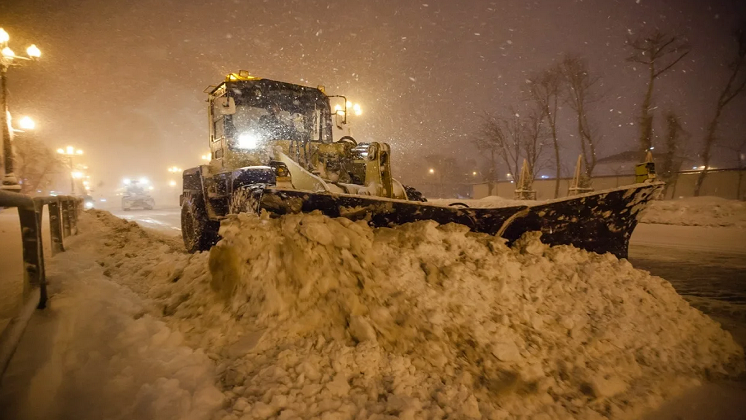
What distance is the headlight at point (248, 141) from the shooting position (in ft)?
19.8

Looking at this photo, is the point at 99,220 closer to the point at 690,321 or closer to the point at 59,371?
the point at 59,371

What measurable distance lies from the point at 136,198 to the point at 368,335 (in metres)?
33.1

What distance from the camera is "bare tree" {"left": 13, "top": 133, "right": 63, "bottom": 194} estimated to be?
26.5 metres

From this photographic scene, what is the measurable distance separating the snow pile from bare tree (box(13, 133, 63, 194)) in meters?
39.1

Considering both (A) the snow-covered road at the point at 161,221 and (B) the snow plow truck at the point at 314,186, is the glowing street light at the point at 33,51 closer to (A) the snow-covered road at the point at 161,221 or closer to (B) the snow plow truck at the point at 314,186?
(A) the snow-covered road at the point at 161,221

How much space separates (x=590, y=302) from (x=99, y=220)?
37.1 feet

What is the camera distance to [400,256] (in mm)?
3051

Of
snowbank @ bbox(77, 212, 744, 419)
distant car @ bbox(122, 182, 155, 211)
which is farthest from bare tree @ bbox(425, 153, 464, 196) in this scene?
snowbank @ bbox(77, 212, 744, 419)

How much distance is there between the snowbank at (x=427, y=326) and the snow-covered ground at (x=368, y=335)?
0.01 metres

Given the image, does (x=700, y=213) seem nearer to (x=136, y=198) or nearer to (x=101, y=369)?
(x=101, y=369)

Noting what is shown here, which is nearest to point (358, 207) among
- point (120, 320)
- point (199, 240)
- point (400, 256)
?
point (400, 256)

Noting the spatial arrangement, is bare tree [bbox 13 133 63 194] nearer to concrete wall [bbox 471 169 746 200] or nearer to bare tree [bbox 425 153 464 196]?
concrete wall [bbox 471 169 746 200]

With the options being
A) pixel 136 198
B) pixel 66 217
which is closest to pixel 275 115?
pixel 66 217

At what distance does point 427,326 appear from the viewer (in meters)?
2.57
